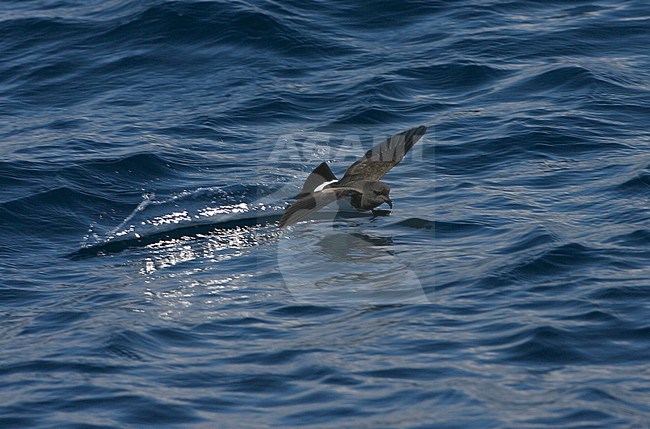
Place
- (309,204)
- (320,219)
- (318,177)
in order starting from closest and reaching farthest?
(309,204) → (318,177) → (320,219)

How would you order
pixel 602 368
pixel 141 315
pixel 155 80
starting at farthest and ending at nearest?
pixel 155 80, pixel 141 315, pixel 602 368

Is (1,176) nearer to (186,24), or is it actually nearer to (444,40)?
(186,24)

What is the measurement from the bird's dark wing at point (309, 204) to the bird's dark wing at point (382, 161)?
899 millimetres

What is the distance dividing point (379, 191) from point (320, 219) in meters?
1.21

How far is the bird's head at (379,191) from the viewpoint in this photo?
11.5 meters

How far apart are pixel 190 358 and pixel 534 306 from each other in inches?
119

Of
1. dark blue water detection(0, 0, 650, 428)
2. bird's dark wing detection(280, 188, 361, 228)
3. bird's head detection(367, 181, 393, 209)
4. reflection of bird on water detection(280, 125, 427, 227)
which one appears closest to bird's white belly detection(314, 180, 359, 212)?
reflection of bird on water detection(280, 125, 427, 227)

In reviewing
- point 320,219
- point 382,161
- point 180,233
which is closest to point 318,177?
point 320,219

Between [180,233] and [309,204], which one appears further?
[180,233]

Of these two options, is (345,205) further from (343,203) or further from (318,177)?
(318,177)

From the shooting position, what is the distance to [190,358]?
28.7 ft

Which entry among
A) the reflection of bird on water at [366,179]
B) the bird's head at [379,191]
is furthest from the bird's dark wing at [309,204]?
the bird's head at [379,191]

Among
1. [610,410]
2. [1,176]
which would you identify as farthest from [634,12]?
[610,410]

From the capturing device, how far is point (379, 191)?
11531mm
